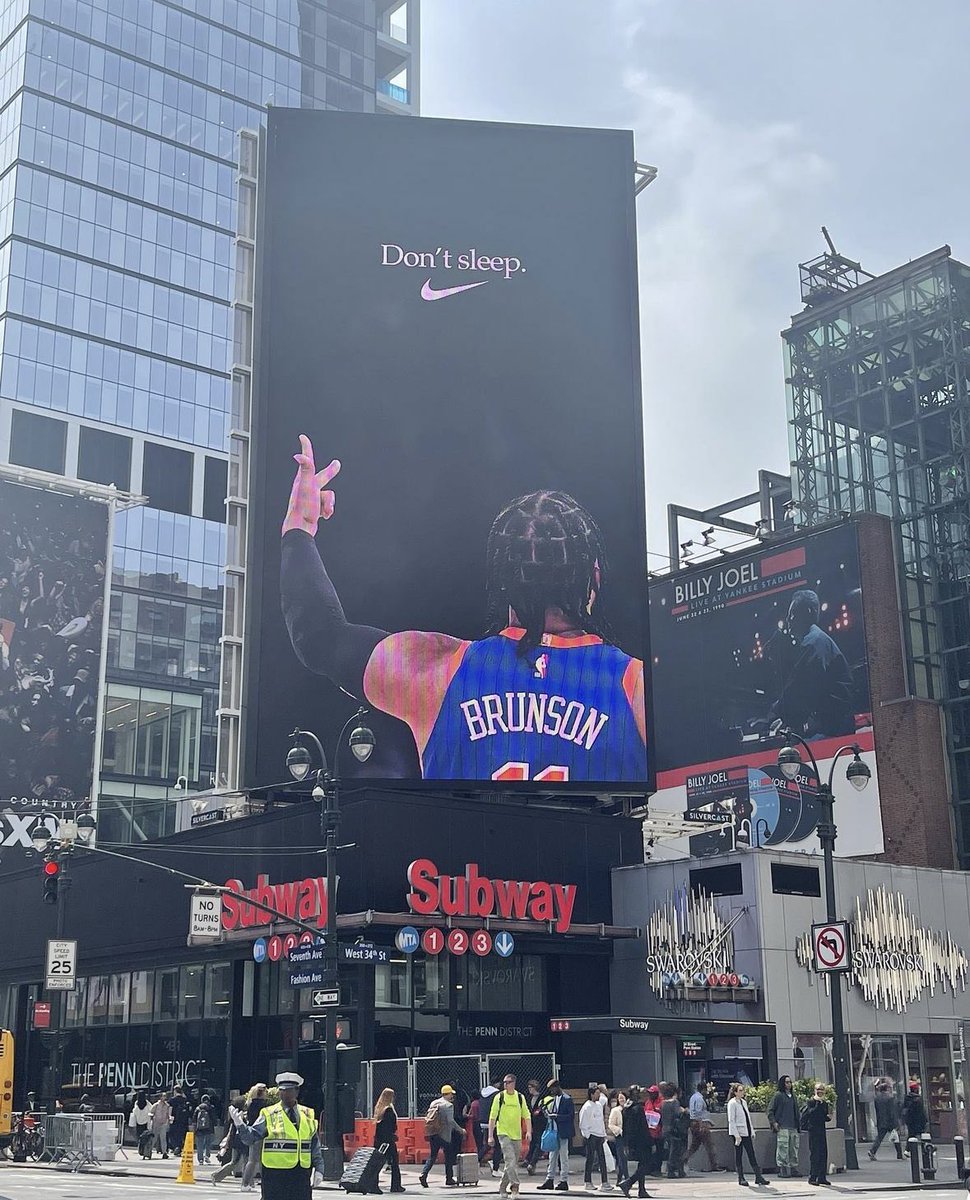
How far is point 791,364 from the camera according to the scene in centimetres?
8712

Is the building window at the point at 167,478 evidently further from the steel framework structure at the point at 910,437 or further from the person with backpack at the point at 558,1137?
the person with backpack at the point at 558,1137

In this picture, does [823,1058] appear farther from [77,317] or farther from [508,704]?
[77,317]

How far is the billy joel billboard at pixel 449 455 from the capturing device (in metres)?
48.9

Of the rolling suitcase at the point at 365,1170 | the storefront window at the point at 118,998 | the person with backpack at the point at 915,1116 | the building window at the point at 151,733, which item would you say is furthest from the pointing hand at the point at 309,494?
the building window at the point at 151,733

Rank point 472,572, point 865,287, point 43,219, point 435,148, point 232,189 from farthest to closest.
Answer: point 232,189, point 43,219, point 865,287, point 435,148, point 472,572

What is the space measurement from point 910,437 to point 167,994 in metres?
50.7

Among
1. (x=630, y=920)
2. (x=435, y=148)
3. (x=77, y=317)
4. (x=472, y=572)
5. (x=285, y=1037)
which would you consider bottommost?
(x=285, y=1037)

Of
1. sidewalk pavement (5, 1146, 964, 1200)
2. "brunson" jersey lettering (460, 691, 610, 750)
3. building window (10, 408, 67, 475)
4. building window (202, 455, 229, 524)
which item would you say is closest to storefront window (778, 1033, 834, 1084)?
sidewalk pavement (5, 1146, 964, 1200)

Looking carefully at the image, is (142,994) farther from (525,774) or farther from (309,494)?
(309,494)

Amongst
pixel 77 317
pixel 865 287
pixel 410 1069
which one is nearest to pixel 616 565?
pixel 410 1069

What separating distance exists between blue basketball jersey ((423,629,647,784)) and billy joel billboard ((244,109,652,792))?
7 centimetres

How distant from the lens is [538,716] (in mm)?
49781

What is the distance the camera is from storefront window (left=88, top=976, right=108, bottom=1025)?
5338cm

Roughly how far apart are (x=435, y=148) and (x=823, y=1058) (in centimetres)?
3344
